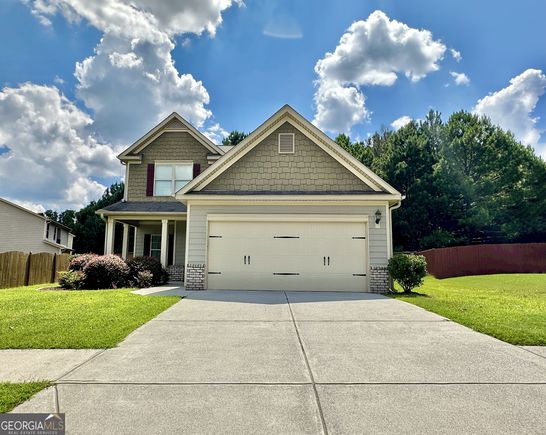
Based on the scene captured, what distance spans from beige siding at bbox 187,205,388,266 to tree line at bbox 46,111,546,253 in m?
20.2

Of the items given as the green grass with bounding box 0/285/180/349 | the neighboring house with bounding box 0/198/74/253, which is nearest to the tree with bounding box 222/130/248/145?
the neighboring house with bounding box 0/198/74/253

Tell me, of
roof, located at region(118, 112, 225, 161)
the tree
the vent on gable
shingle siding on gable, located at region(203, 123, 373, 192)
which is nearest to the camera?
shingle siding on gable, located at region(203, 123, 373, 192)

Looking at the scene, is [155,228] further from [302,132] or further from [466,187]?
[466,187]

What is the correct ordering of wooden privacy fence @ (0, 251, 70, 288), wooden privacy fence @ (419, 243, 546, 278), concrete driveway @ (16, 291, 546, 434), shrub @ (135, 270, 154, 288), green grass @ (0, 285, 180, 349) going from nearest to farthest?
concrete driveway @ (16, 291, 546, 434), green grass @ (0, 285, 180, 349), shrub @ (135, 270, 154, 288), wooden privacy fence @ (0, 251, 70, 288), wooden privacy fence @ (419, 243, 546, 278)

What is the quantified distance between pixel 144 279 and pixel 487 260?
20.1 m


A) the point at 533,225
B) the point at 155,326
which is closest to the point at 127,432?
the point at 155,326

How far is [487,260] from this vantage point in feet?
70.2

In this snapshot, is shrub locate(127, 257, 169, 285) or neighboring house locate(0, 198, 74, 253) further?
neighboring house locate(0, 198, 74, 253)

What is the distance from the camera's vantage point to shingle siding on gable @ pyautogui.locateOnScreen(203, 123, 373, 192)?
1220 cm

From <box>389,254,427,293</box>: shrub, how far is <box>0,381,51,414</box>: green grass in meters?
9.93

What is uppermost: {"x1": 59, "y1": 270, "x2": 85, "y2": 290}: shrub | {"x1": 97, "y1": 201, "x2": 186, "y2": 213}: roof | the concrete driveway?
{"x1": 97, "y1": 201, "x2": 186, "y2": 213}: roof

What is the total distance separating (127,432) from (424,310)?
7.01 m

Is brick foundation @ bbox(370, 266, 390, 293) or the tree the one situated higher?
the tree

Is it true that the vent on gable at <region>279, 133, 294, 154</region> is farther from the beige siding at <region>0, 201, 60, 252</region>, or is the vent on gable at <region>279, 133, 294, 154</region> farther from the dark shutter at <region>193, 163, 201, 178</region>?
the beige siding at <region>0, 201, 60, 252</region>
